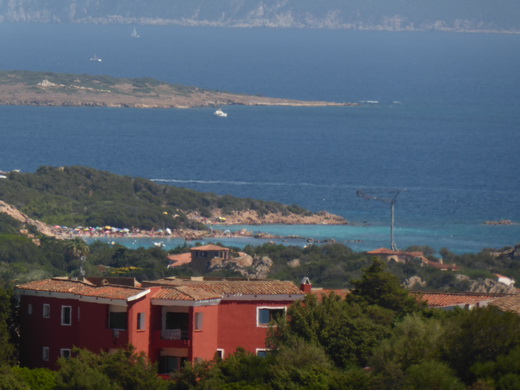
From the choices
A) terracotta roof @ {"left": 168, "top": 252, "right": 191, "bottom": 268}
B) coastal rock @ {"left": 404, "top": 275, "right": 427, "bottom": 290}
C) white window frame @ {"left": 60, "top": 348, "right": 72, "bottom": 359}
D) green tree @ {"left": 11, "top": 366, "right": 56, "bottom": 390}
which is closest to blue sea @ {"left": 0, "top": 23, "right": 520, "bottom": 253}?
terracotta roof @ {"left": 168, "top": 252, "right": 191, "bottom": 268}

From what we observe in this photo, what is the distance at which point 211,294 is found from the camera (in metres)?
26.4

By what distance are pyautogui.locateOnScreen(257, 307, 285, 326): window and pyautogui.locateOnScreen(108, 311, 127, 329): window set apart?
8.04ft

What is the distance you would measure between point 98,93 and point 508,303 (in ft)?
524

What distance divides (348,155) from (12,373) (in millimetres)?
114883

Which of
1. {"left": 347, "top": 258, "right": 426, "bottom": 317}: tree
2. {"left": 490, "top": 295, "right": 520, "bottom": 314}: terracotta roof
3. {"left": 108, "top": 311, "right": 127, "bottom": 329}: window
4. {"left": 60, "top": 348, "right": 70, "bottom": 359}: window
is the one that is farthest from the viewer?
{"left": 347, "top": 258, "right": 426, "bottom": 317}: tree

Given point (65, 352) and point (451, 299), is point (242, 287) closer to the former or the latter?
point (65, 352)

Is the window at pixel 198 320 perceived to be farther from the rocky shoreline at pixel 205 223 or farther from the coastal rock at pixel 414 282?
the rocky shoreline at pixel 205 223

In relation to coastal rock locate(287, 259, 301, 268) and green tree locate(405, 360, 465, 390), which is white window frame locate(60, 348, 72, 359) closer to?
green tree locate(405, 360, 465, 390)

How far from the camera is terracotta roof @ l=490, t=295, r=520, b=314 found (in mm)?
27438

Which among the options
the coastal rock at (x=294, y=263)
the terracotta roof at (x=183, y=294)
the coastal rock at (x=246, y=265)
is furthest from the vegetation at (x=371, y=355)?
the coastal rock at (x=294, y=263)

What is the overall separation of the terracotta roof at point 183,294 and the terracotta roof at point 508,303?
4.75 metres

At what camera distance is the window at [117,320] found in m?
25.5

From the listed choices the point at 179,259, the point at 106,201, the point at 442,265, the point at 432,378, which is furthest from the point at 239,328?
the point at 106,201

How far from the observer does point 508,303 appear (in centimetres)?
2811
